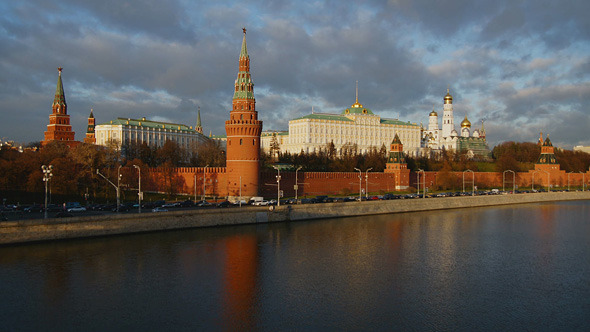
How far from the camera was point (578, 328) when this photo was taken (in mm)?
18922

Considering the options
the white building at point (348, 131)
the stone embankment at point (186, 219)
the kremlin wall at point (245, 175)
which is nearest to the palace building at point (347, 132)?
the white building at point (348, 131)

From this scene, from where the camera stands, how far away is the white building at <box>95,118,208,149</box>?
11400 cm

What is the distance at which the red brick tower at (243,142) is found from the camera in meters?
49.3

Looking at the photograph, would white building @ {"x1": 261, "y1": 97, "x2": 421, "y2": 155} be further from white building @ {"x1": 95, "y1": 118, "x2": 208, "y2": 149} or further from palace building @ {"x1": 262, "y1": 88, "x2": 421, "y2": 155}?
white building @ {"x1": 95, "y1": 118, "x2": 208, "y2": 149}

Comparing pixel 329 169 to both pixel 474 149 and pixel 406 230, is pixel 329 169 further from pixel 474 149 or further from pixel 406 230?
pixel 474 149

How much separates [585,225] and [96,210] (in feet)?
127

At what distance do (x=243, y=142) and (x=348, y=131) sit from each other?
6997cm

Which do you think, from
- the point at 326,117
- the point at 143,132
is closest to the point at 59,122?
the point at 143,132

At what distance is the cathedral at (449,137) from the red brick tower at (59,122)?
265 feet

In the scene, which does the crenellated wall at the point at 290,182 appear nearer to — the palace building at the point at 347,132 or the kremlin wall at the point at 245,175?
the kremlin wall at the point at 245,175

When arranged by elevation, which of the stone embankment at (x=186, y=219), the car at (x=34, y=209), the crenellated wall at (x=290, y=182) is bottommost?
the stone embankment at (x=186, y=219)

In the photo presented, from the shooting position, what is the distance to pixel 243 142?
49594mm

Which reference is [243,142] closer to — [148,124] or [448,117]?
[148,124]

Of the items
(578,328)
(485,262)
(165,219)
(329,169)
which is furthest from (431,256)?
(329,169)
